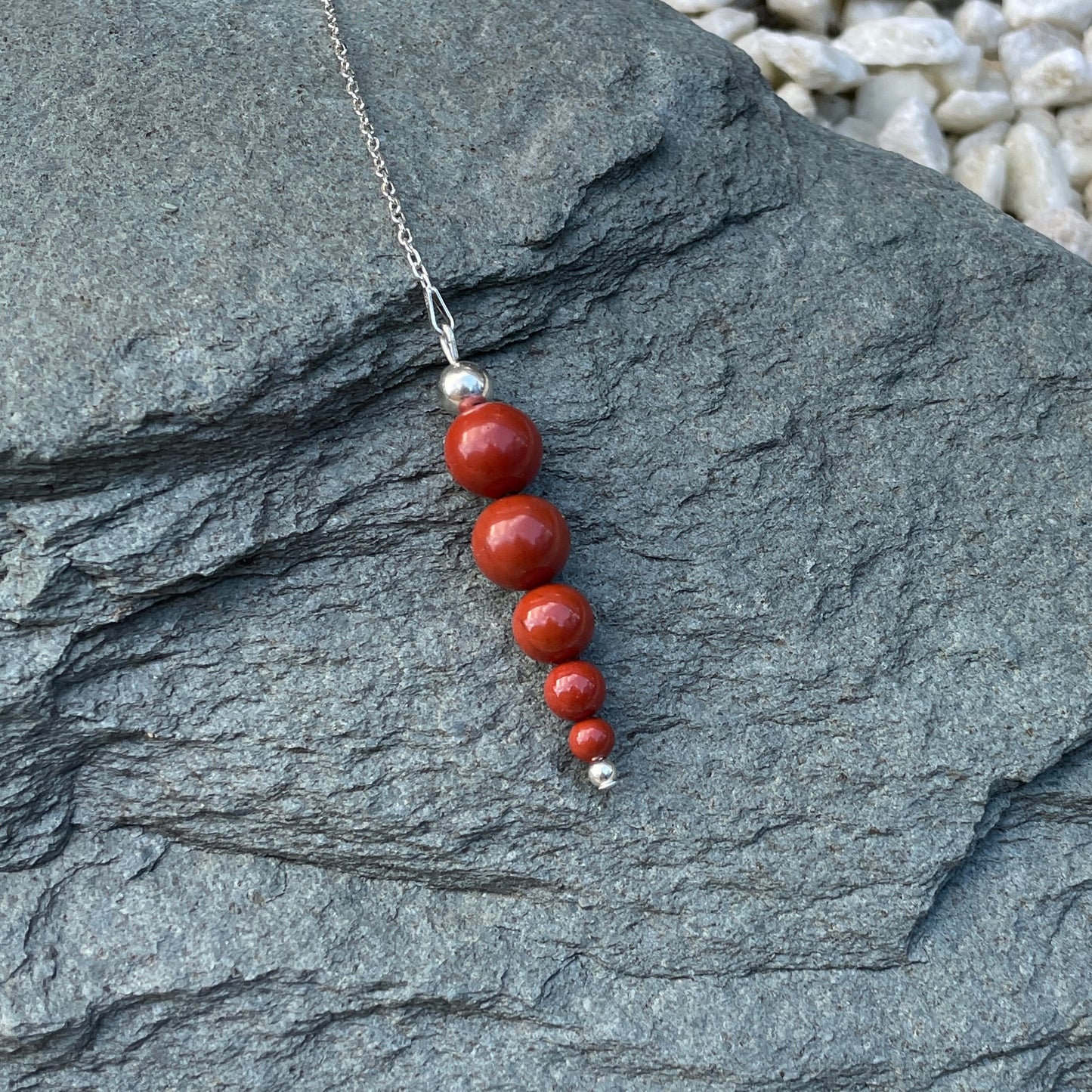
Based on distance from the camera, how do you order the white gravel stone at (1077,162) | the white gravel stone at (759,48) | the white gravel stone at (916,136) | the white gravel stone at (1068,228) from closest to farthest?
the white gravel stone at (1068,228) → the white gravel stone at (916,136) → the white gravel stone at (759,48) → the white gravel stone at (1077,162)

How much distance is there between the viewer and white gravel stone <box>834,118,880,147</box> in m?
3.04

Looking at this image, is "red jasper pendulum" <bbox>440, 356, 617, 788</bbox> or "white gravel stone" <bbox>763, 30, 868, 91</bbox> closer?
"red jasper pendulum" <bbox>440, 356, 617, 788</bbox>

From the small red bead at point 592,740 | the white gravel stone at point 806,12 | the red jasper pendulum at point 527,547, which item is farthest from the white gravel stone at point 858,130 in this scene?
the small red bead at point 592,740

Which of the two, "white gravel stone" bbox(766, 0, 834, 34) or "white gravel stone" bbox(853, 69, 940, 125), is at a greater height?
"white gravel stone" bbox(766, 0, 834, 34)

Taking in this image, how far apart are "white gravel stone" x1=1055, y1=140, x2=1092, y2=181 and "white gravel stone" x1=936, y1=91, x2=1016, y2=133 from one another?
0.19 metres

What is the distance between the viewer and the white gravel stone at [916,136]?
2945 mm

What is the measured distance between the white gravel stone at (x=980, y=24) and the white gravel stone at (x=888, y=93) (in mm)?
281

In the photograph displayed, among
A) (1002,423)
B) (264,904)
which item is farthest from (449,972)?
(1002,423)

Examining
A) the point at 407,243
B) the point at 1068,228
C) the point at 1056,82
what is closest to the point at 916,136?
the point at 1068,228

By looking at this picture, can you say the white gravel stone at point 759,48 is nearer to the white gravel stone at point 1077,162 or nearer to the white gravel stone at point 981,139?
the white gravel stone at point 981,139

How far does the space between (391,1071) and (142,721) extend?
605 mm

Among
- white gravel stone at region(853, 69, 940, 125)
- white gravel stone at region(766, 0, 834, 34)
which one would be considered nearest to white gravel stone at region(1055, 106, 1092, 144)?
white gravel stone at region(853, 69, 940, 125)

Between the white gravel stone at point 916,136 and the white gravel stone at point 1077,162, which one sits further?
the white gravel stone at point 1077,162

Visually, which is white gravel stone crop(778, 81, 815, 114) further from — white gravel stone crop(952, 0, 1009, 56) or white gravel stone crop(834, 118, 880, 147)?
white gravel stone crop(952, 0, 1009, 56)
